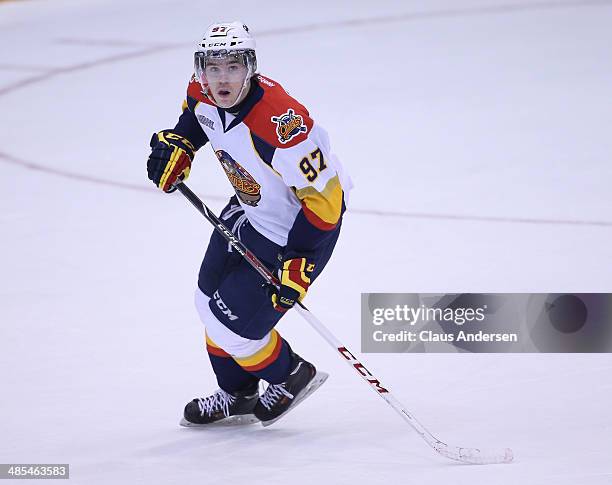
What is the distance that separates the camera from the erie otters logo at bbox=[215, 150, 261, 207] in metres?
3.31

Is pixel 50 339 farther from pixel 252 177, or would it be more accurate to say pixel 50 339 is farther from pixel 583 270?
pixel 583 270

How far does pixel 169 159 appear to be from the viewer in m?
3.45

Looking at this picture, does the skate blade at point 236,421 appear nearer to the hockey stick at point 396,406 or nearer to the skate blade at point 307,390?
the skate blade at point 307,390

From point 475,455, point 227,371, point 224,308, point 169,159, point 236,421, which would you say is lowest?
point 475,455

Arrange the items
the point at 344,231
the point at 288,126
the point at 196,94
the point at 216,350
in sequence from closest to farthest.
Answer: the point at 288,126, the point at 196,94, the point at 216,350, the point at 344,231

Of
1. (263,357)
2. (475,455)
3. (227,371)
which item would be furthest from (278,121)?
(475,455)

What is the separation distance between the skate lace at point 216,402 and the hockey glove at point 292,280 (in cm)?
50

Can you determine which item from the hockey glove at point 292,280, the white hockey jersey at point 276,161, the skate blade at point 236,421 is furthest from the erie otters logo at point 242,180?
the skate blade at point 236,421

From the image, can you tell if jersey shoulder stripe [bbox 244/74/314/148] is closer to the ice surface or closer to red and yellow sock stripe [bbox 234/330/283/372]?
red and yellow sock stripe [bbox 234/330/283/372]

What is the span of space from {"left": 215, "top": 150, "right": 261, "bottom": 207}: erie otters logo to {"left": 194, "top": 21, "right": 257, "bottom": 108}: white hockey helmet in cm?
18

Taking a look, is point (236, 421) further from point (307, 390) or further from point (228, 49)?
point (228, 49)

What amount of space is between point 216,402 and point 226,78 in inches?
38.9

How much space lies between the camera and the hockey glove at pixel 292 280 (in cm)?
317

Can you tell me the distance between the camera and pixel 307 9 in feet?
33.3
